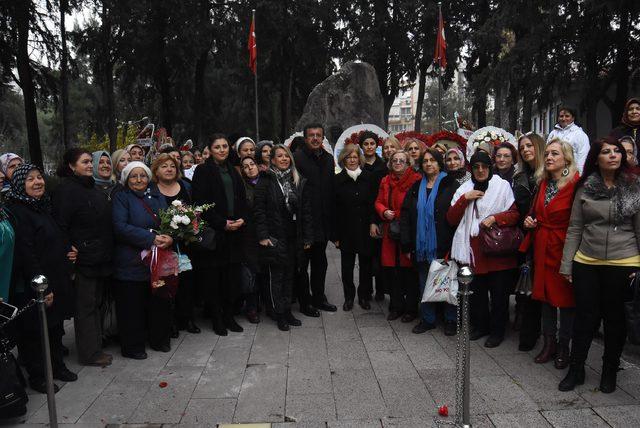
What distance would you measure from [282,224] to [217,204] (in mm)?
799

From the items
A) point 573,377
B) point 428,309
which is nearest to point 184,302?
point 428,309

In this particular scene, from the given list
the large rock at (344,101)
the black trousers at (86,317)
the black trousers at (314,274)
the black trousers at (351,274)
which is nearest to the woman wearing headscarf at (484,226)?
the black trousers at (351,274)

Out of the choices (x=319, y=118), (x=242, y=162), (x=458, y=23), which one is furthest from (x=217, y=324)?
(x=458, y=23)

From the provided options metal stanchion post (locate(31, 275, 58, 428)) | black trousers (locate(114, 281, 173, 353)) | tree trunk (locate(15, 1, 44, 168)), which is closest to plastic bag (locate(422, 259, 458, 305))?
black trousers (locate(114, 281, 173, 353))

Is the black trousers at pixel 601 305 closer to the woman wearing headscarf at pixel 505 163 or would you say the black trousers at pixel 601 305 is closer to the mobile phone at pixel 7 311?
the woman wearing headscarf at pixel 505 163

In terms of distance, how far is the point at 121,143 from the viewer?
108 ft

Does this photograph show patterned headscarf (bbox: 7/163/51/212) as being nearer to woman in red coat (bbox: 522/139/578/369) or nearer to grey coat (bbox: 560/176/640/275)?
woman in red coat (bbox: 522/139/578/369)

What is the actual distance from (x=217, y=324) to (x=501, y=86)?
55.3ft

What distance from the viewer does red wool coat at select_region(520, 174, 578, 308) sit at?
454 cm

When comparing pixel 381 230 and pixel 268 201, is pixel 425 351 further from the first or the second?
pixel 268 201

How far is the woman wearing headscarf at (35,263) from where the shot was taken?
418 centimetres

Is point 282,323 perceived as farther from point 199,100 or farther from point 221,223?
point 199,100

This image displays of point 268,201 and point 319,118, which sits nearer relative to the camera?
point 268,201

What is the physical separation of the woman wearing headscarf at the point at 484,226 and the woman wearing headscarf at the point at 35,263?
376 cm
